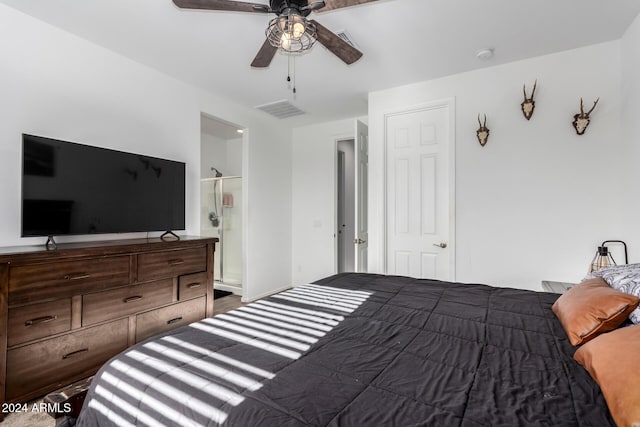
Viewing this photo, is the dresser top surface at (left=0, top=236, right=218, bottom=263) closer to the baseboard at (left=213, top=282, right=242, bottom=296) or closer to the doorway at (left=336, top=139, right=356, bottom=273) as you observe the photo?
the baseboard at (left=213, top=282, right=242, bottom=296)

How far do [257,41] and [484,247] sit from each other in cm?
283

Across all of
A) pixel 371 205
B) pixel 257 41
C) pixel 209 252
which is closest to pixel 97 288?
pixel 209 252

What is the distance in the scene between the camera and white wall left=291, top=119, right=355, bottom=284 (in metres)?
4.67

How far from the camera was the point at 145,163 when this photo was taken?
2.68 meters

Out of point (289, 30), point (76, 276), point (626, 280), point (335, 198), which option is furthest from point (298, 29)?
point (335, 198)

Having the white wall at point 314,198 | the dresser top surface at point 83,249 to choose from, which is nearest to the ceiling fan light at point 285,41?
the dresser top surface at point 83,249

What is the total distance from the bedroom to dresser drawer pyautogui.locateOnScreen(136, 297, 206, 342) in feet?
3.14

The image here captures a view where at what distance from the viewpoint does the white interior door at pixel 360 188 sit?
3.38m

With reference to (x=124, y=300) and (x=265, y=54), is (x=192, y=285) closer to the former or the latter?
(x=124, y=300)

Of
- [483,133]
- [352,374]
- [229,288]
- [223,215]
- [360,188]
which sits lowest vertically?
[229,288]

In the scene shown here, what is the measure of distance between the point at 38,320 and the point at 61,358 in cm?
30

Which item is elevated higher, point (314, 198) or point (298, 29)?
point (298, 29)

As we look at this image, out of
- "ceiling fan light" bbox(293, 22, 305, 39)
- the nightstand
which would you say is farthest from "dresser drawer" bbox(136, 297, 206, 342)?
the nightstand

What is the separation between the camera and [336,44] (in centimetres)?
198
